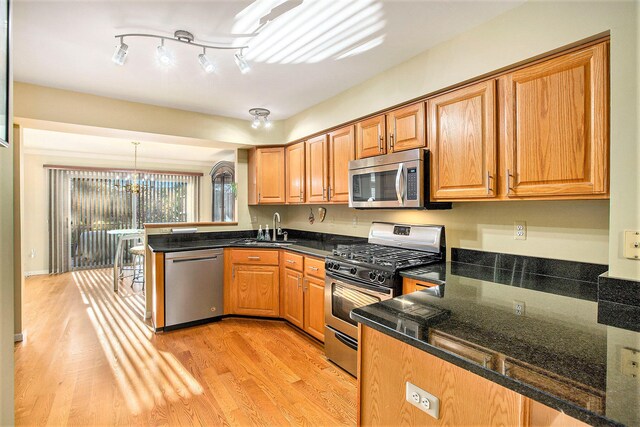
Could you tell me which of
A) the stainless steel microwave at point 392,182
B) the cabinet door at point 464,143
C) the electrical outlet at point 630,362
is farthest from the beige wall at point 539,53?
the electrical outlet at point 630,362

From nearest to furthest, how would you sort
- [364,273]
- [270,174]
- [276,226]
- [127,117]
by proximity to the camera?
[364,273] < [127,117] < [270,174] < [276,226]

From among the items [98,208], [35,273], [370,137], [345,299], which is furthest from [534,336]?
[35,273]

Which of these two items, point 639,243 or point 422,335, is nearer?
point 422,335

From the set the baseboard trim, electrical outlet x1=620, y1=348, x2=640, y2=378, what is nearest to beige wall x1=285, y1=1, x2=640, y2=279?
electrical outlet x1=620, y1=348, x2=640, y2=378

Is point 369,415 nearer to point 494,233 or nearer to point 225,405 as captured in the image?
A: point 225,405

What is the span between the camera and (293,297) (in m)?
3.16

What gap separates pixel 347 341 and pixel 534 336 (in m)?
1.57

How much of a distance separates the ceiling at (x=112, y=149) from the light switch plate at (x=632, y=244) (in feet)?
16.0

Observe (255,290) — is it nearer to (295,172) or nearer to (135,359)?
(135,359)

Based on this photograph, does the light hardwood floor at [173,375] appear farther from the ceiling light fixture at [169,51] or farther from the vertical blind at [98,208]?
the vertical blind at [98,208]

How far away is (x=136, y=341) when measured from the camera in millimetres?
2947

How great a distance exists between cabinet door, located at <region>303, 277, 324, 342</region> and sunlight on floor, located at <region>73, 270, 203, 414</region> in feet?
3.49

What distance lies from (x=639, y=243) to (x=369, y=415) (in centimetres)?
130

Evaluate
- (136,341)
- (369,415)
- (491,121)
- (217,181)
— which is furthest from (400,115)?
(217,181)
